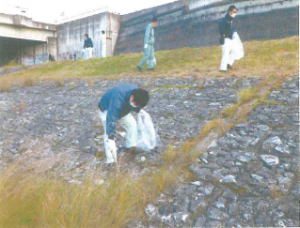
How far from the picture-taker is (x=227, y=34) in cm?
759

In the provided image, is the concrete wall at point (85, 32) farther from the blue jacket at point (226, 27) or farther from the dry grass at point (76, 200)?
the dry grass at point (76, 200)

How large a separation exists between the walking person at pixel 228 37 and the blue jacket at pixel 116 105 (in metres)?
4.77

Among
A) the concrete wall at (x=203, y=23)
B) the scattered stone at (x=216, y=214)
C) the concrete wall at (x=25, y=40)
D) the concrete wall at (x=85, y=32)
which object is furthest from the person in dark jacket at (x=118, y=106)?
the concrete wall at (x=25, y=40)

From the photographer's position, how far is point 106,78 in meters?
10.1

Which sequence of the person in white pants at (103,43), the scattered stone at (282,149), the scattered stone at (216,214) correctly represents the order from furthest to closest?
the person in white pants at (103,43) → the scattered stone at (282,149) → the scattered stone at (216,214)

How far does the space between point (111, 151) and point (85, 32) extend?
71.1 ft

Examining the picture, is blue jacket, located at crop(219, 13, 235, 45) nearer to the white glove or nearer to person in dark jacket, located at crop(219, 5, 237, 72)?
person in dark jacket, located at crop(219, 5, 237, 72)

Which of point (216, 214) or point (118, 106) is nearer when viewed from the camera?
point (216, 214)

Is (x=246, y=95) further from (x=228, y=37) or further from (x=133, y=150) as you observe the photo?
(x=133, y=150)

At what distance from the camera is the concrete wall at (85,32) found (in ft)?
72.9

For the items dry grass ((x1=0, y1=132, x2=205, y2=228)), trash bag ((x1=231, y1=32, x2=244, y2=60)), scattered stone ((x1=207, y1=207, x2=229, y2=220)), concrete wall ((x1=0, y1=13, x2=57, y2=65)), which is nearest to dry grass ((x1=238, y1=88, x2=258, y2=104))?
trash bag ((x1=231, y1=32, x2=244, y2=60))

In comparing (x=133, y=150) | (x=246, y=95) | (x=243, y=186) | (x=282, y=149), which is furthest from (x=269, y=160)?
(x=246, y=95)

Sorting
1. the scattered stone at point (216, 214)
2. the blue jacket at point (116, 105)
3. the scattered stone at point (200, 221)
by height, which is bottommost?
the scattered stone at point (200, 221)

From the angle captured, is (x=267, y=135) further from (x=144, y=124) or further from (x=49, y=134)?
(x=49, y=134)
